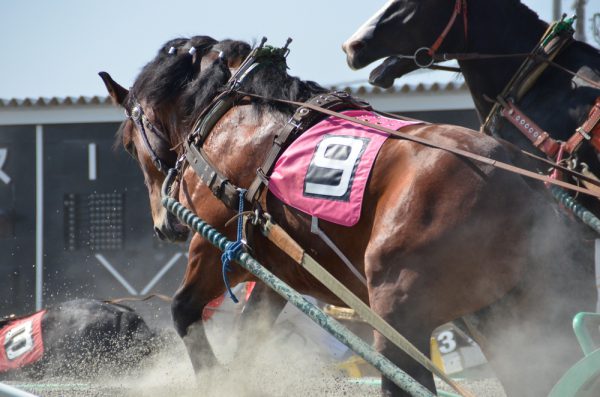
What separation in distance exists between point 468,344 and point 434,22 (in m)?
3.12

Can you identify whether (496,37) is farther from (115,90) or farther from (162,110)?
(115,90)

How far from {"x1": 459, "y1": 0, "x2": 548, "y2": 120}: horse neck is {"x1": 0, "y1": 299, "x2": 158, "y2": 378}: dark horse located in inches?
106

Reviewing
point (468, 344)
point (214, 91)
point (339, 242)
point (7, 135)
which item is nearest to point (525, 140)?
point (339, 242)

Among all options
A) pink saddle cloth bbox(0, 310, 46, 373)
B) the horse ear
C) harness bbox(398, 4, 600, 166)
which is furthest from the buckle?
pink saddle cloth bbox(0, 310, 46, 373)

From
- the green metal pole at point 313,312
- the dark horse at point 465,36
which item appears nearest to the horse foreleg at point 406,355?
the green metal pole at point 313,312

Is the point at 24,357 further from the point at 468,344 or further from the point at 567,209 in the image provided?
the point at 567,209

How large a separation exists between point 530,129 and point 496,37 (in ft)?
1.85

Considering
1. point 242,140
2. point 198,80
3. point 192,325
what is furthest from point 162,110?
Result: point 192,325

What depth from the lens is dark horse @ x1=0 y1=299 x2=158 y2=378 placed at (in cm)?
564

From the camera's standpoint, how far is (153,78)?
13.9 feet

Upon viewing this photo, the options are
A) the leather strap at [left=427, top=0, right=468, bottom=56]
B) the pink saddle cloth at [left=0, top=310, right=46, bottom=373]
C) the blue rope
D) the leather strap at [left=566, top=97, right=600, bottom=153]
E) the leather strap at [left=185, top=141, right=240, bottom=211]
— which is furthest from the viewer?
the pink saddle cloth at [left=0, top=310, right=46, bottom=373]

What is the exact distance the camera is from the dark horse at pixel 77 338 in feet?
18.5

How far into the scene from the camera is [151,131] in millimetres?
4312

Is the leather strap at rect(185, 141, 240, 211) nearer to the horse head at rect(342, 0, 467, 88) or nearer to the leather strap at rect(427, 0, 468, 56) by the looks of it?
the horse head at rect(342, 0, 467, 88)
